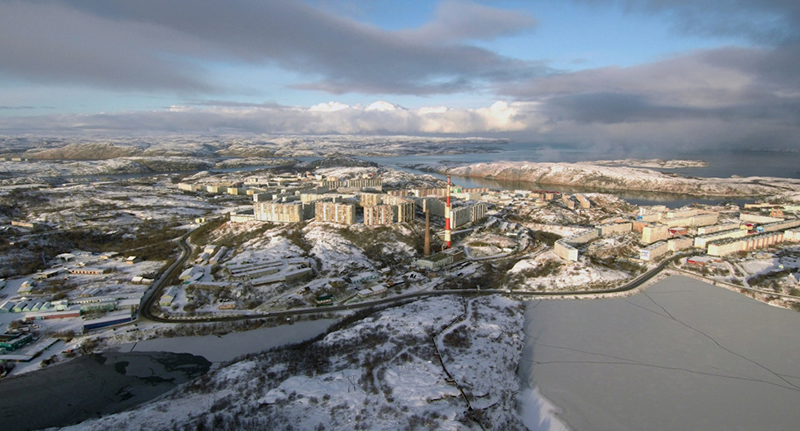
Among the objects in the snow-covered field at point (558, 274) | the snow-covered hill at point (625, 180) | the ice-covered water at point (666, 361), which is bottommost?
the ice-covered water at point (666, 361)

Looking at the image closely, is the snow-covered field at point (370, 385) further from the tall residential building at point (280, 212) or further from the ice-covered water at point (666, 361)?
the tall residential building at point (280, 212)

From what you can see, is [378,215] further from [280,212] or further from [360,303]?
[360,303]

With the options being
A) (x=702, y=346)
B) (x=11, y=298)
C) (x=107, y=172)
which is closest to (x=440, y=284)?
(x=702, y=346)

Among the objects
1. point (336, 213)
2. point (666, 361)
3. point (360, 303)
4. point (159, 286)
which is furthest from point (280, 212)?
point (666, 361)

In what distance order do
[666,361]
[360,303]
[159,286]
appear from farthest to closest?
[159,286] < [360,303] < [666,361]

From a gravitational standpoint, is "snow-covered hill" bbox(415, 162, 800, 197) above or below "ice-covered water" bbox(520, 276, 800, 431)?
above

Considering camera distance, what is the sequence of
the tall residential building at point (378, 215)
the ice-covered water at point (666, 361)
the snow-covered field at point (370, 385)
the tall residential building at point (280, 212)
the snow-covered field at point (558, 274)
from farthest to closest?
the tall residential building at point (280, 212), the tall residential building at point (378, 215), the snow-covered field at point (558, 274), the ice-covered water at point (666, 361), the snow-covered field at point (370, 385)

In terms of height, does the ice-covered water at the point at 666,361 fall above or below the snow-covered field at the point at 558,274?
below

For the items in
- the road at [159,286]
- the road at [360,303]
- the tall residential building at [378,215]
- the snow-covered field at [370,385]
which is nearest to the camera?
the snow-covered field at [370,385]

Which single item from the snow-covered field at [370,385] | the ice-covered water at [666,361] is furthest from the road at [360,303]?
the snow-covered field at [370,385]

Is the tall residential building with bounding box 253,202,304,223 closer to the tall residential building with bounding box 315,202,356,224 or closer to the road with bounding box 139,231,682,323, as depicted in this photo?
the tall residential building with bounding box 315,202,356,224

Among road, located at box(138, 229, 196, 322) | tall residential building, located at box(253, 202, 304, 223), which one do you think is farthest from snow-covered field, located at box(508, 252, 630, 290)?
road, located at box(138, 229, 196, 322)

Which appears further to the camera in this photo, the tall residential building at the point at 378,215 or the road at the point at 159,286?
the tall residential building at the point at 378,215
